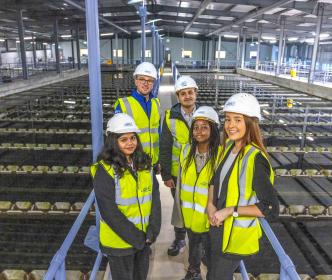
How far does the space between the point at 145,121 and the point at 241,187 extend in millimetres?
1499

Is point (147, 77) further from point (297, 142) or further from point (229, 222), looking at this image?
point (297, 142)

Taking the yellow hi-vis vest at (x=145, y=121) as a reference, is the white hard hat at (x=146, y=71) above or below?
above

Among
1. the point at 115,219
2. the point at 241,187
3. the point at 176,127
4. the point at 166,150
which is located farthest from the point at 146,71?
the point at 241,187

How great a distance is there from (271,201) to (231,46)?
42992 mm

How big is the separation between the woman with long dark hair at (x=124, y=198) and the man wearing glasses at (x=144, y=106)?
0.79 metres

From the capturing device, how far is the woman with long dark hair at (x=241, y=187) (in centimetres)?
178

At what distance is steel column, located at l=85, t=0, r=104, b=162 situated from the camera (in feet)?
8.77

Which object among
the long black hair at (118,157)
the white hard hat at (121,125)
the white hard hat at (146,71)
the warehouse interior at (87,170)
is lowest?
the warehouse interior at (87,170)

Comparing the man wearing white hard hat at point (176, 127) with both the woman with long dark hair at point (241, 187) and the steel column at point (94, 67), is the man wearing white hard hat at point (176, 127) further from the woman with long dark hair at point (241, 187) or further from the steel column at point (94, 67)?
the woman with long dark hair at point (241, 187)

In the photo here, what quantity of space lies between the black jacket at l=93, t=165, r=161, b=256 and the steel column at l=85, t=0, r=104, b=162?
797 mm

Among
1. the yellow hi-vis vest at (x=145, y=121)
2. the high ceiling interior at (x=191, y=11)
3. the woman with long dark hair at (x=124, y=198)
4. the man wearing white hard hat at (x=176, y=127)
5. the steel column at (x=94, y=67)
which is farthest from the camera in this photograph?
the high ceiling interior at (x=191, y=11)

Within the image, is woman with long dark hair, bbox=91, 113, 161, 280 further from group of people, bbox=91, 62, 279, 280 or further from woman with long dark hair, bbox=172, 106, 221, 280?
woman with long dark hair, bbox=172, 106, 221, 280

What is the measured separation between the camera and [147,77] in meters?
3.06

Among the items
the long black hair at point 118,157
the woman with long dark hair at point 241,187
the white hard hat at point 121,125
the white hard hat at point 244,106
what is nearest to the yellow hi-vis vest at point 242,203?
the woman with long dark hair at point 241,187
